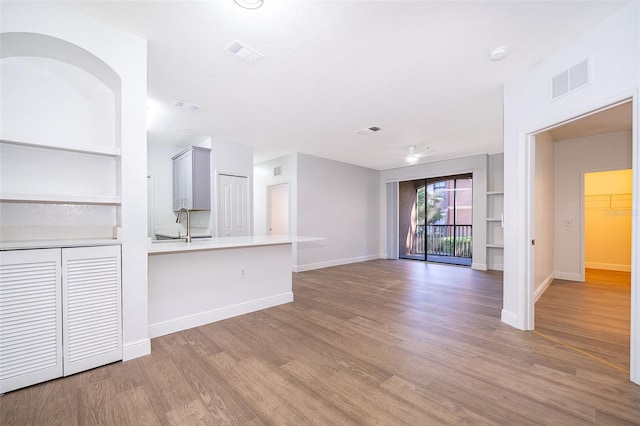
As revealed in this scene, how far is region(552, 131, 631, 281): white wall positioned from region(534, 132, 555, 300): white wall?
22 cm

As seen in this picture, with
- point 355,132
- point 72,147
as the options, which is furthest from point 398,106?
point 72,147

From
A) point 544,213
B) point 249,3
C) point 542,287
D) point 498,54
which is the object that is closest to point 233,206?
point 249,3

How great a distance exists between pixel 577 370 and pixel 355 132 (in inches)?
157

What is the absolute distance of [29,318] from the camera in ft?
6.18

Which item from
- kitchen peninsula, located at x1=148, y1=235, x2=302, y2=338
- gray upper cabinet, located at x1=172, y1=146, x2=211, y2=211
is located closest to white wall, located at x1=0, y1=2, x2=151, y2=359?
kitchen peninsula, located at x1=148, y1=235, x2=302, y2=338

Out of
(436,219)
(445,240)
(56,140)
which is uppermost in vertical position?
(56,140)

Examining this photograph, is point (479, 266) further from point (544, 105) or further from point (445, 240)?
point (544, 105)

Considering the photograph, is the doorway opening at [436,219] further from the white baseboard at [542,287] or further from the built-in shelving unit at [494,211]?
the white baseboard at [542,287]

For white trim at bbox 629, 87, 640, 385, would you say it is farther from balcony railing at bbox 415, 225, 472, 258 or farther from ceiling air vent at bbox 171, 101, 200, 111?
balcony railing at bbox 415, 225, 472, 258

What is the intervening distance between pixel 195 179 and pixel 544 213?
5920 mm

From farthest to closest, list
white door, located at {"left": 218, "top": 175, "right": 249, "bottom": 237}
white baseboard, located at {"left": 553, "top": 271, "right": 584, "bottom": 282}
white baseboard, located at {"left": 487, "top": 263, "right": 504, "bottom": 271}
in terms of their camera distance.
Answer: white baseboard, located at {"left": 487, "top": 263, "right": 504, "bottom": 271} < white door, located at {"left": 218, "top": 175, "right": 249, "bottom": 237} < white baseboard, located at {"left": 553, "top": 271, "right": 584, "bottom": 282}

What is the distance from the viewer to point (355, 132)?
4723mm

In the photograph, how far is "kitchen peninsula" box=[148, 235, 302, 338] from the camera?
2728mm

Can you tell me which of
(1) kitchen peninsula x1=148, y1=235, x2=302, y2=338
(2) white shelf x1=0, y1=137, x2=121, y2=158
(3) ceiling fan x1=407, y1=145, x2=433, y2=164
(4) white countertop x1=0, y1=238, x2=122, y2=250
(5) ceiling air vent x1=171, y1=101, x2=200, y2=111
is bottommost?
(1) kitchen peninsula x1=148, y1=235, x2=302, y2=338
